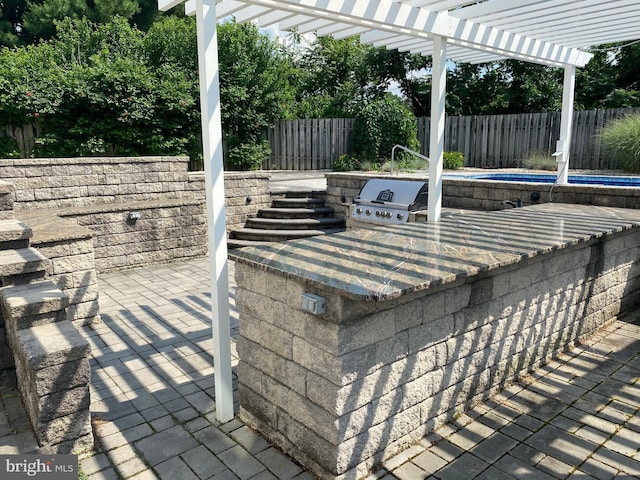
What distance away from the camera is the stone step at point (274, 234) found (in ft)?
25.3

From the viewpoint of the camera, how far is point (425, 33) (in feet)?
14.3

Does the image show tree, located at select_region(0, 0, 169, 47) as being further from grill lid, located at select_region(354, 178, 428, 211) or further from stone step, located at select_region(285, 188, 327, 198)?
grill lid, located at select_region(354, 178, 428, 211)

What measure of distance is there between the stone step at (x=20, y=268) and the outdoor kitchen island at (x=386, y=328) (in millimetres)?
1772

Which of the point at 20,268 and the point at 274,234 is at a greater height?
the point at 20,268

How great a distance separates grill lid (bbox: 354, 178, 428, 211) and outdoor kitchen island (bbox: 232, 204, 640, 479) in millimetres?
2294

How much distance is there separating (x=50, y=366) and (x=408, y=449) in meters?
1.98

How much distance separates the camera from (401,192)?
629 centimetres

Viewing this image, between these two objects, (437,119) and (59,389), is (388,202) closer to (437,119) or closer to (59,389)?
(437,119)

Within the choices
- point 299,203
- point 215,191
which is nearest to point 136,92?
point 299,203

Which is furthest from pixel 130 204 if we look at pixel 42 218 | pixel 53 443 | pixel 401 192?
pixel 53 443

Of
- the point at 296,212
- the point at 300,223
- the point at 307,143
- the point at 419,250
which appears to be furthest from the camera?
the point at 307,143

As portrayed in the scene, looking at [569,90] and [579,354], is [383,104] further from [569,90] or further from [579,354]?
[579,354]

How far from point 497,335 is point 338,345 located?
55.7 inches

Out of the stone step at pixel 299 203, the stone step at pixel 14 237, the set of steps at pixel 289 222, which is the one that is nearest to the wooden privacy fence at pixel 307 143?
the set of steps at pixel 289 222
